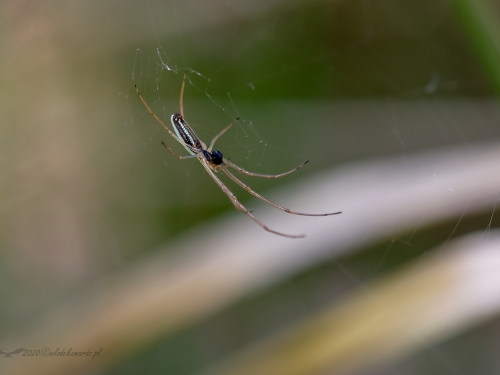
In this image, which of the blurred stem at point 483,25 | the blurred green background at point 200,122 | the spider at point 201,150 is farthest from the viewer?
the blurred green background at point 200,122

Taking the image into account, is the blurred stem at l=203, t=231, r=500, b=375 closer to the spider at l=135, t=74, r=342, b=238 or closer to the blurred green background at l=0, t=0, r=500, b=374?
the spider at l=135, t=74, r=342, b=238

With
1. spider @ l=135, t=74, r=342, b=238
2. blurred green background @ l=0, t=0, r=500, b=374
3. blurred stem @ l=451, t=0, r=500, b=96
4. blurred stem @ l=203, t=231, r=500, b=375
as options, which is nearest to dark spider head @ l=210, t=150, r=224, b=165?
spider @ l=135, t=74, r=342, b=238

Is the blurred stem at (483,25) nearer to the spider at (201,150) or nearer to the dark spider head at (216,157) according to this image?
the spider at (201,150)

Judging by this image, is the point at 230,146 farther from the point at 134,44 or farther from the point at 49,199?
the point at 49,199

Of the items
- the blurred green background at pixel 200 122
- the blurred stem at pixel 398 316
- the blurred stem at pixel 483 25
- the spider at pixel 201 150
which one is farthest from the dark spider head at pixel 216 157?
the blurred stem at pixel 483 25

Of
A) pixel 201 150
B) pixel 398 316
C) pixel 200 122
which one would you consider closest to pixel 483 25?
pixel 398 316

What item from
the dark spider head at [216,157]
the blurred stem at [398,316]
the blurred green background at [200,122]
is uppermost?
the blurred green background at [200,122]

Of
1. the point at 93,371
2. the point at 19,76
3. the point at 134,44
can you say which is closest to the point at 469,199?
the point at 93,371
